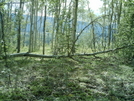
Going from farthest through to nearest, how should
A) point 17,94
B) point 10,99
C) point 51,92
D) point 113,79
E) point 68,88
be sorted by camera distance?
point 113,79 < point 68,88 < point 51,92 < point 17,94 < point 10,99

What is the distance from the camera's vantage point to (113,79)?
6.21 meters

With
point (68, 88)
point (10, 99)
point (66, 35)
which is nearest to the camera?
point (10, 99)

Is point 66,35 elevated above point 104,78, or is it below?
above

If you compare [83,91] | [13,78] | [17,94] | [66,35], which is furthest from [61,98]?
[66,35]

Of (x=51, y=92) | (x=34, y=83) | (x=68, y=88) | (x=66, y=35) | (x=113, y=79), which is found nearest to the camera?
(x=51, y=92)

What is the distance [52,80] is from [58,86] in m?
0.54

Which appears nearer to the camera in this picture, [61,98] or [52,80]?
[61,98]

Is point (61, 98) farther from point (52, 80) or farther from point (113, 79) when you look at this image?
point (113, 79)

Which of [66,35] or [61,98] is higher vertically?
[66,35]

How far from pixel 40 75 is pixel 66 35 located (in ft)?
9.06

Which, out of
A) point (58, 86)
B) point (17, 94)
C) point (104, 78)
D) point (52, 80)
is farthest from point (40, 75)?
point (104, 78)

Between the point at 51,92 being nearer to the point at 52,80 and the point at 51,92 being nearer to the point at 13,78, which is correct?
the point at 52,80

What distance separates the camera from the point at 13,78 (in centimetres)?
582

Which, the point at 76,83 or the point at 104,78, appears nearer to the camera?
the point at 76,83
